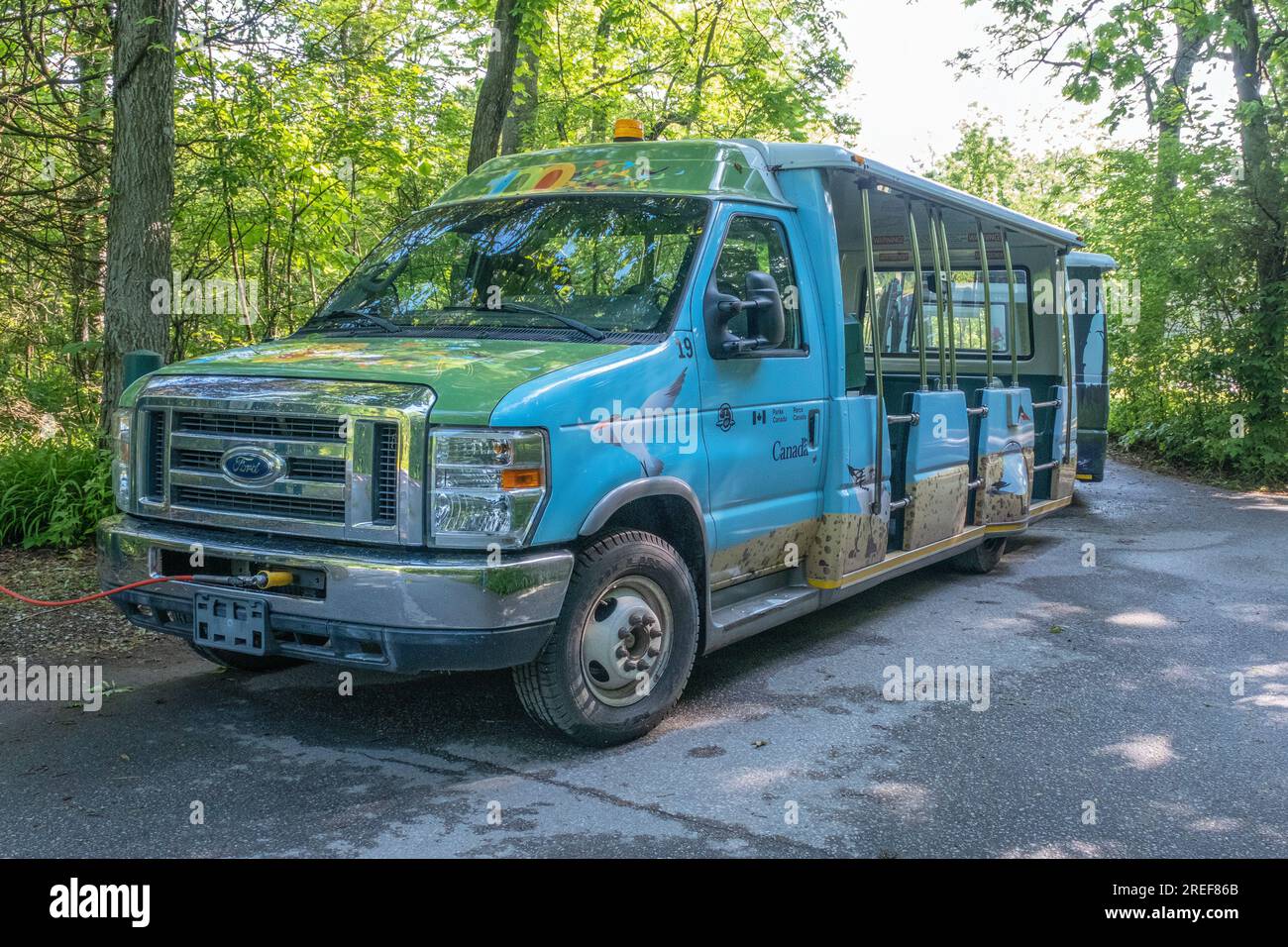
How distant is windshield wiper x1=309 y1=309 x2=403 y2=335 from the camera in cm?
555

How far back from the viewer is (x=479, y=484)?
4363 millimetres

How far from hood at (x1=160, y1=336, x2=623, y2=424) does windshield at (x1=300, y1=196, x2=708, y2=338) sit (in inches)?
9.8

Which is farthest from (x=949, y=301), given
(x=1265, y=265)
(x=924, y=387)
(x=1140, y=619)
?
(x=1265, y=265)

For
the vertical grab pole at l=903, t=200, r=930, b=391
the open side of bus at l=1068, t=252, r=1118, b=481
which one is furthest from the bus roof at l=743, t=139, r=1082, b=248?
the open side of bus at l=1068, t=252, r=1118, b=481

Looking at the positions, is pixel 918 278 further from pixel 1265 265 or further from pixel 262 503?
pixel 1265 265

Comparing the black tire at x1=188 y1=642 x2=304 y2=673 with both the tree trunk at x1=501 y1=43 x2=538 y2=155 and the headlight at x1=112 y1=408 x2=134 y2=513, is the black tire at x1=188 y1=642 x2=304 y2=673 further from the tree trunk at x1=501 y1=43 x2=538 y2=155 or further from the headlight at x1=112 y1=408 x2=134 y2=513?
the tree trunk at x1=501 y1=43 x2=538 y2=155

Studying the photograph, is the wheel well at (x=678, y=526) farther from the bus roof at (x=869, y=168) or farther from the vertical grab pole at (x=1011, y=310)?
the vertical grab pole at (x=1011, y=310)

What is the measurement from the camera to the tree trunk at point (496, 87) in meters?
10.5

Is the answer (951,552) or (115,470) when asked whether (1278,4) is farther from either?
(115,470)

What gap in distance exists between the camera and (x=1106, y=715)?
5.64 m

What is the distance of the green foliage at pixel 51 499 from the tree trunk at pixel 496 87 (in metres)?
4.33

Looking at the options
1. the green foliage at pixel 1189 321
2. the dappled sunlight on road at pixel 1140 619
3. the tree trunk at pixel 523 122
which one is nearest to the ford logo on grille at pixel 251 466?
the dappled sunlight on road at pixel 1140 619

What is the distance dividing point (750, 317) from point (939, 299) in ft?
10.3

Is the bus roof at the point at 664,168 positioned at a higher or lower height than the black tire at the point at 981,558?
higher
